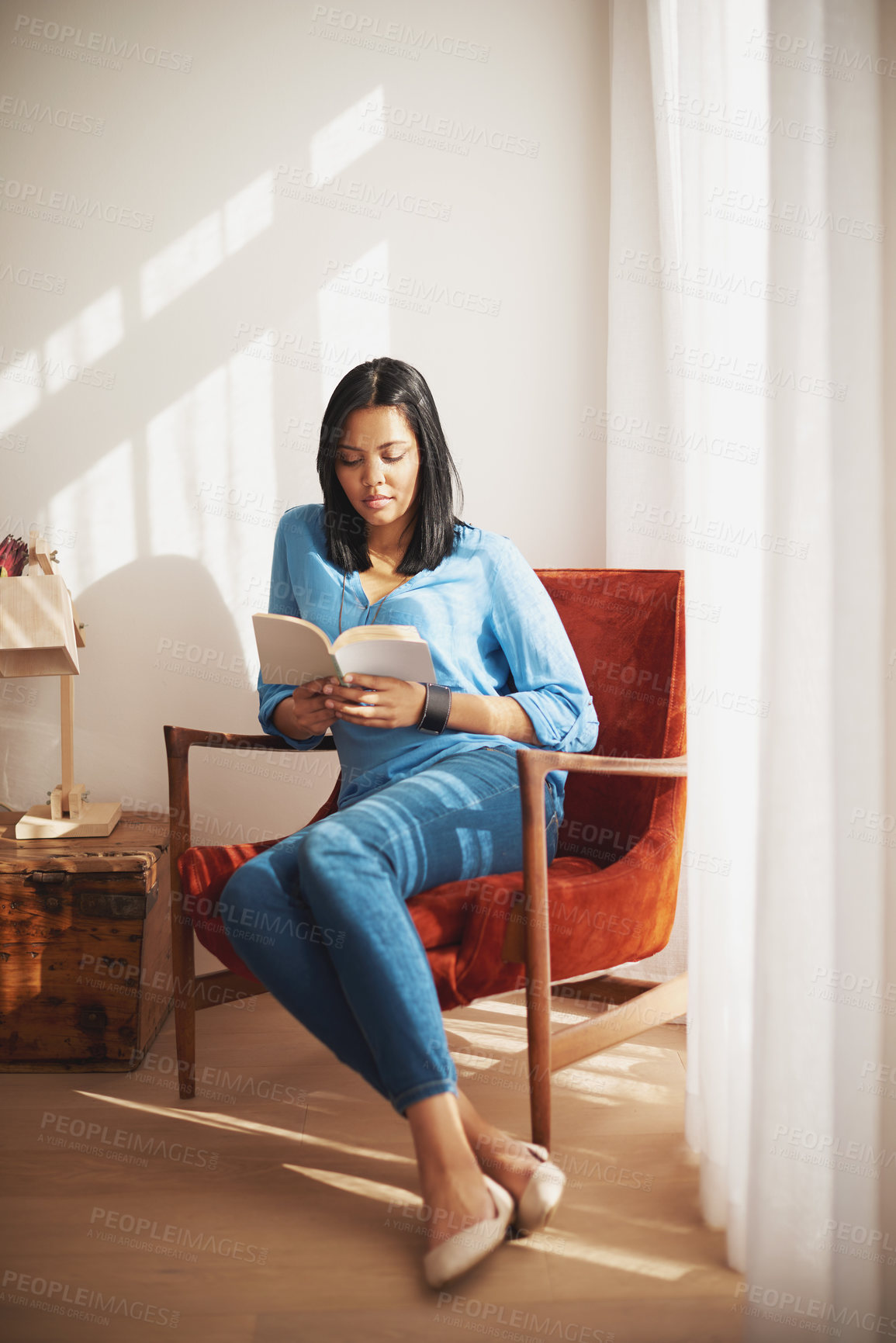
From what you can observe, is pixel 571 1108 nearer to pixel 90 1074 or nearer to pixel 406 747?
pixel 406 747

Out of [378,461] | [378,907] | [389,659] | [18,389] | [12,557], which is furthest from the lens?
[18,389]

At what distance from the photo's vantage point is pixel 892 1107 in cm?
96

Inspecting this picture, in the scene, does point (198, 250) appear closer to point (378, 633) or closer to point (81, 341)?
point (81, 341)

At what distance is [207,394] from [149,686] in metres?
0.73

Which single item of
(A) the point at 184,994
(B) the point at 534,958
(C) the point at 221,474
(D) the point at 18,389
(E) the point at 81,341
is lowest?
(A) the point at 184,994

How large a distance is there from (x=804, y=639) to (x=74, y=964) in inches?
60.3

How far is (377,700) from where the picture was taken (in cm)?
155

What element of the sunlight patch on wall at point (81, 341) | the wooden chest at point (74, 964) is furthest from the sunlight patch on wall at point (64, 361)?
the wooden chest at point (74, 964)

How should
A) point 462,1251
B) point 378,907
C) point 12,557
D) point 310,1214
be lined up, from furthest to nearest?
point 12,557, point 310,1214, point 378,907, point 462,1251

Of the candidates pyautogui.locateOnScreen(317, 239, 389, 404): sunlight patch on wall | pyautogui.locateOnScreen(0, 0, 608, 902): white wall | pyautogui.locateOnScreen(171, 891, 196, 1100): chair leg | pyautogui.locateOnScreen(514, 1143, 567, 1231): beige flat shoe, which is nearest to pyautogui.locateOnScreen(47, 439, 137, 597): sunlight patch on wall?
pyautogui.locateOnScreen(0, 0, 608, 902): white wall

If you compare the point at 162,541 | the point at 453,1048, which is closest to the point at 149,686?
the point at 162,541

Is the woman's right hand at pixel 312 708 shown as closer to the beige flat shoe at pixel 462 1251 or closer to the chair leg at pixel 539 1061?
the chair leg at pixel 539 1061

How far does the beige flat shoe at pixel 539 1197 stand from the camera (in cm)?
125

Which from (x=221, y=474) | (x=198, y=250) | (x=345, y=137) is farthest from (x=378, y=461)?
(x=345, y=137)
